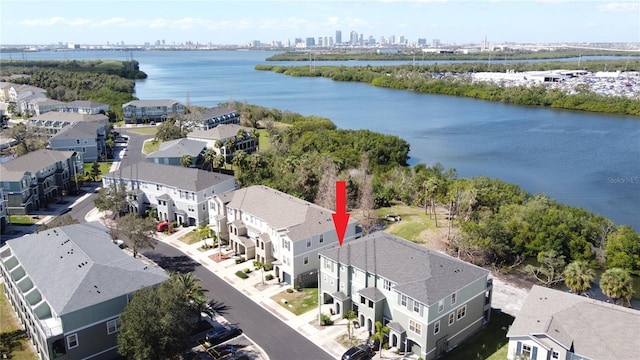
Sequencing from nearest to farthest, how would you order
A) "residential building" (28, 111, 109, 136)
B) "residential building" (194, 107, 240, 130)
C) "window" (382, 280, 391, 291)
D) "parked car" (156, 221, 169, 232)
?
"window" (382, 280, 391, 291)
"parked car" (156, 221, 169, 232)
"residential building" (28, 111, 109, 136)
"residential building" (194, 107, 240, 130)

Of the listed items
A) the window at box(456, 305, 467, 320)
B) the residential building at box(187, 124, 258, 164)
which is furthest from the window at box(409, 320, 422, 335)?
the residential building at box(187, 124, 258, 164)

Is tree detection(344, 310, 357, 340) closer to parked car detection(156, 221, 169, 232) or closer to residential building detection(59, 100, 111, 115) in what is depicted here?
parked car detection(156, 221, 169, 232)

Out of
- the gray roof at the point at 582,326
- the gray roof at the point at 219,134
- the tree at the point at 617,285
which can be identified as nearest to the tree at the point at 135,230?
the gray roof at the point at 582,326

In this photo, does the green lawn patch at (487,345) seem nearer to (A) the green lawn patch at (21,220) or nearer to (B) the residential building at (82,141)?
(A) the green lawn patch at (21,220)

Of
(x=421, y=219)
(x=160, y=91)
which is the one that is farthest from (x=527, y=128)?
(x=160, y=91)

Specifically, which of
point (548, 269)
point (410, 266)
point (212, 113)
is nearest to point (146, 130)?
point (212, 113)

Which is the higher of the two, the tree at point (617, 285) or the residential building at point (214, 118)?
the residential building at point (214, 118)
